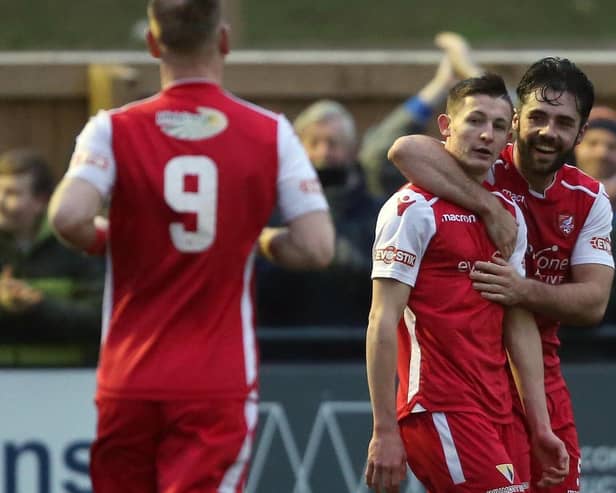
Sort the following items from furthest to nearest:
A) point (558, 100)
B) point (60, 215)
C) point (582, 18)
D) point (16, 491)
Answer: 1. point (582, 18)
2. point (16, 491)
3. point (558, 100)
4. point (60, 215)

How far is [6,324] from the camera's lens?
23.6ft

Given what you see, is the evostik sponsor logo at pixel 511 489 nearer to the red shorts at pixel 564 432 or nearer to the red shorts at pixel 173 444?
the red shorts at pixel 564 432

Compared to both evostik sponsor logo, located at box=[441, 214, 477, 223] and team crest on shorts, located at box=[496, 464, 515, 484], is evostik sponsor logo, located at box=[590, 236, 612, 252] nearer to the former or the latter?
evostik sponsor logo, located at box=[441, 214, 477, 223]

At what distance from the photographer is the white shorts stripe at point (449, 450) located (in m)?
4.62

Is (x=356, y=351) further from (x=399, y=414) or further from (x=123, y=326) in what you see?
(x=123, y=326)

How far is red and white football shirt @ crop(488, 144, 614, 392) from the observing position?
4.95 meters

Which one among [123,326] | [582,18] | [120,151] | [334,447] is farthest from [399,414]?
[582,18]

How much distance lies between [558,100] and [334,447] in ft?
9.74

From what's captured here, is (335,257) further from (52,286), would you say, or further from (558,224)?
(558,224)

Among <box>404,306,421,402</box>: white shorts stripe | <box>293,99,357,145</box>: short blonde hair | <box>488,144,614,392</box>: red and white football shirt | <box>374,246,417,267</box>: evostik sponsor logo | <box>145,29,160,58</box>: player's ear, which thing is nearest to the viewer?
<box>145,29,160,58</box>: player's ear

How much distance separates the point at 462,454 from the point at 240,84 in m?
6.39

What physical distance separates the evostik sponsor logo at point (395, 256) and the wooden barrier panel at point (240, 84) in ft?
19.4

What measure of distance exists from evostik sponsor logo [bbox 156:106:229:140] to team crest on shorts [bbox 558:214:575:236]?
51.6 inches

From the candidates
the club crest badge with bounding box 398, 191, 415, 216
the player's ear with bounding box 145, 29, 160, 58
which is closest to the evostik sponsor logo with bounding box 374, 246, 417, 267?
the club crest badge with bounding box 398, 191, 415, 216
